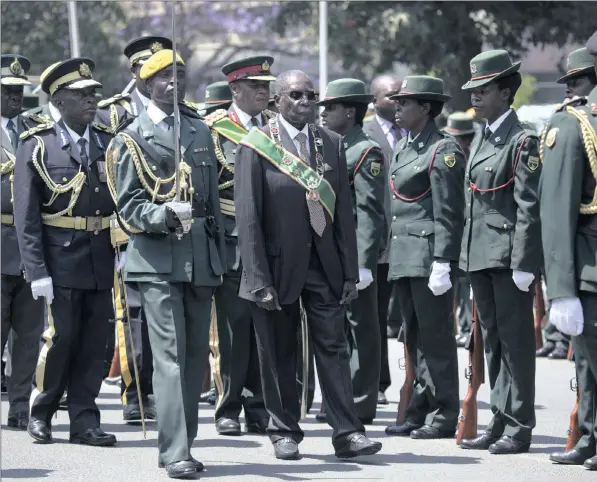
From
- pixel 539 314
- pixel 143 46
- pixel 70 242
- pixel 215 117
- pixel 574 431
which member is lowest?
pixel 574 431

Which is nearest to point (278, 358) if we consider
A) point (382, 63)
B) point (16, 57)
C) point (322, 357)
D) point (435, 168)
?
point (322, 357)

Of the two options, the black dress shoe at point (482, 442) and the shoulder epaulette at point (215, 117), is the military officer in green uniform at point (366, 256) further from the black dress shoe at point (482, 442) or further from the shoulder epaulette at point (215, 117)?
the black dress shoe at point (482, 442)

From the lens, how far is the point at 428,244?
35.0 ft

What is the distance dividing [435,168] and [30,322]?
10.5 feet

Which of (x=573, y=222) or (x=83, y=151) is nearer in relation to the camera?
(x=573, y=222)

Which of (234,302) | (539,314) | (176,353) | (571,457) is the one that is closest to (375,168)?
(234,302)

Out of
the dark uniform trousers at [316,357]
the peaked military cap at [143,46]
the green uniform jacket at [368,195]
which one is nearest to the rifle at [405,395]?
the green uniform jacket at [368,195]

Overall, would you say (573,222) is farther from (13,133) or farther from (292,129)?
(13,133)

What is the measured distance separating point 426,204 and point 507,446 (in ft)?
5.68

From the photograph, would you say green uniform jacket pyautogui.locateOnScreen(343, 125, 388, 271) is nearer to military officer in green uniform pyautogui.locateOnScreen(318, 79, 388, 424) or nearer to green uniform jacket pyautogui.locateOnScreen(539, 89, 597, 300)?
military officer in green uniform pyautogui.locateOnScreen(318, 79, 388, 424)

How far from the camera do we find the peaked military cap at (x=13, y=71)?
465 inches

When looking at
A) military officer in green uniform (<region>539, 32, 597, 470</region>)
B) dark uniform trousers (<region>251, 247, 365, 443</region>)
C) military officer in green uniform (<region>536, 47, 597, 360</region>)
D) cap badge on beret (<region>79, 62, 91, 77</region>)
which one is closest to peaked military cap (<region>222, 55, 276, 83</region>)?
cap badge on beret (<region>79, 62, 91, 77</region>)

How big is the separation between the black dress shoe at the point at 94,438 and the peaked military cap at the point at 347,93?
9.29ft

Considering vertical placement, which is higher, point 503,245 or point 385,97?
point 385,97
